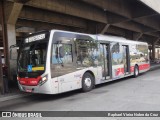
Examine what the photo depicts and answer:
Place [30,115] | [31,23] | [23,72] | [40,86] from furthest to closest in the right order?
[31,23] → [23,72] → [40,86] → [30,115]

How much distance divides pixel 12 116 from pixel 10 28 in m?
7.73

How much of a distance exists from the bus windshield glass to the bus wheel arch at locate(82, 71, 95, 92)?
8.31 feet

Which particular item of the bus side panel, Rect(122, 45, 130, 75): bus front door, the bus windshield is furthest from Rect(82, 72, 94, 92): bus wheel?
Rect(122, 45, 130, 75): bus front door

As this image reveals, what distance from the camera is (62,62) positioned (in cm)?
975

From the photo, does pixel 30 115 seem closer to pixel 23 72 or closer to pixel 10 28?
pixel 23 72

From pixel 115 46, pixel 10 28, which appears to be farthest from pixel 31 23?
pixel 115 46

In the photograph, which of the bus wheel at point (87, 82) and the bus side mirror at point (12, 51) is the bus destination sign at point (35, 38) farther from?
the bus side mirror at point (12, 51)

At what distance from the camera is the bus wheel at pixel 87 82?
11055 mm

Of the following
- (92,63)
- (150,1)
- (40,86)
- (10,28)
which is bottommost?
(40,86)

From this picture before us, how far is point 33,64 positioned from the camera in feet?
31.7

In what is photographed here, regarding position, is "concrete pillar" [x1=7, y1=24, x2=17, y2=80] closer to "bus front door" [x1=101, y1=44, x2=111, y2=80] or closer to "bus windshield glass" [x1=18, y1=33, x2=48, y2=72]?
"bus windshield glass" [x1=18, y1=33, x2=48, y2=72]

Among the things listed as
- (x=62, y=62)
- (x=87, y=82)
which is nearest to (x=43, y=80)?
(x=62, y=62)

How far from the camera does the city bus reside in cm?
930

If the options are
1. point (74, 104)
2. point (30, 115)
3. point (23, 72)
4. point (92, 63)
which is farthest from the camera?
point (92, 63)
